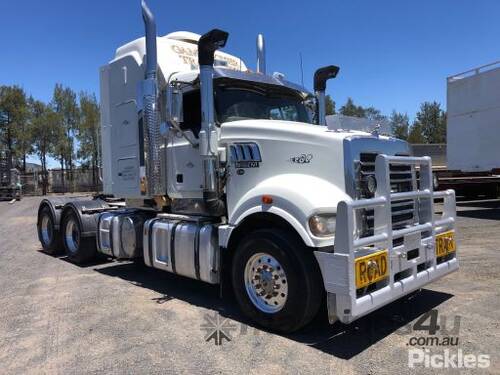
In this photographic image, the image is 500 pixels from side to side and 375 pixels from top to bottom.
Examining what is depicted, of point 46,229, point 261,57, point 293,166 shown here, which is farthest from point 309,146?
point 46,229

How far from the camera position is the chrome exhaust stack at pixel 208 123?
18.7 ft

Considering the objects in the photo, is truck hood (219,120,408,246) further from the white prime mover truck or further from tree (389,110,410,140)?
tree (389,110,410,140)

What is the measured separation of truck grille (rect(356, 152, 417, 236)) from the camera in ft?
15.8

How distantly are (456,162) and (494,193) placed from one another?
2.50 metres

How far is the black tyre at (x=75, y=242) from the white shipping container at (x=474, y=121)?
12.1 metres

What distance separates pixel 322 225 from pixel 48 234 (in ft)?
24.4

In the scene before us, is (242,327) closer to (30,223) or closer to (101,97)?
(101,97)

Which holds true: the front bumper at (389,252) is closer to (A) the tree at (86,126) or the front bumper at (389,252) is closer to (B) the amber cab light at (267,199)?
(B) the amber cab light at (267,199)

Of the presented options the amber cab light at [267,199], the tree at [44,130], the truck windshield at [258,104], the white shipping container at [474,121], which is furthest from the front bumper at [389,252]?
the tree at [44,130]

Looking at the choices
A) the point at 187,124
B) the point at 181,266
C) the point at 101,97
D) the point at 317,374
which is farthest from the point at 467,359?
the point at 101,97

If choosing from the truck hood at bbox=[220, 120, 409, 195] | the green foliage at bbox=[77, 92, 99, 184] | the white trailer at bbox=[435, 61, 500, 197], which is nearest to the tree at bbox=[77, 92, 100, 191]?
the green foliage at bbox=[77, 92, 99, 184]

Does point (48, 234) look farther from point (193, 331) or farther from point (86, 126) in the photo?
point (86, 126)

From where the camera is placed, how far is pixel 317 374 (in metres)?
3.92

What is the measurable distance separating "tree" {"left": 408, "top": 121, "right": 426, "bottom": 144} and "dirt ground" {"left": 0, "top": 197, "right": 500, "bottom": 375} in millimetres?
62209
